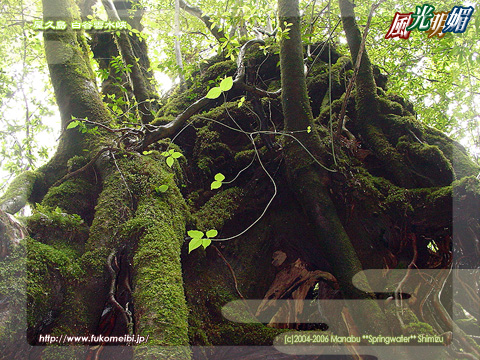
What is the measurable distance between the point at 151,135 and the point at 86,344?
139 cm

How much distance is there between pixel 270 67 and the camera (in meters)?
3.49

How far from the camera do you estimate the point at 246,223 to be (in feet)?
7.61

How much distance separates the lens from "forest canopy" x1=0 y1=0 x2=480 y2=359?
1386mm

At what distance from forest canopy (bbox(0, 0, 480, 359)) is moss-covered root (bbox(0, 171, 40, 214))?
12 millimetres

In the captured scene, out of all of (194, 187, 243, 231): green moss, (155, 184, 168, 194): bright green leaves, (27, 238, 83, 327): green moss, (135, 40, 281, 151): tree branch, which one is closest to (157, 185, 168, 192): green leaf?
(155, 184, 168, 194): bright green leaves

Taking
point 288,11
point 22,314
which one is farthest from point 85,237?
point 288,11

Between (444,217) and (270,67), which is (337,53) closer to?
(270,67)

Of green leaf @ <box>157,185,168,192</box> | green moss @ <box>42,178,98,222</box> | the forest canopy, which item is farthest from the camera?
green moss @ <box>42,178,98,222</box>

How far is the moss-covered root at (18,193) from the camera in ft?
6.18

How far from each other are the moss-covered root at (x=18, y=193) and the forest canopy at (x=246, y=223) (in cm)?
1

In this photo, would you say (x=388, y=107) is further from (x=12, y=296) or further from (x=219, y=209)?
(x=12, y=296)

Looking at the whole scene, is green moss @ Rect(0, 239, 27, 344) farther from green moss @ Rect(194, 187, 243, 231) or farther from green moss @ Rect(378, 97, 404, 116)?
green moss @ Rect(378, 97, 404, 116)

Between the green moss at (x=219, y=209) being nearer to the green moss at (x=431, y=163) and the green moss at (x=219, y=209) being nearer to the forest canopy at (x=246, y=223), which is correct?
the forest canopy at (x=246, y=223)

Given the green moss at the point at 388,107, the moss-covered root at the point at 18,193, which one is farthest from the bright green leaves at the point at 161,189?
the green moss at the point at 388,107
